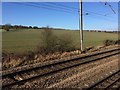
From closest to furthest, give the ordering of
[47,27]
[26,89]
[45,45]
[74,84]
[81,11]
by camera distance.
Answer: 1. [26,89]
2. [74,84]
3. [81,11]
4. [45,45]
5. [47,27]

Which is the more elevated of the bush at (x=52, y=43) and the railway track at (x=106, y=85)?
the bush at (x=52, y=43)

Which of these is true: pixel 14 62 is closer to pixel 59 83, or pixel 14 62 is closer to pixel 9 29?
pixel 59 83

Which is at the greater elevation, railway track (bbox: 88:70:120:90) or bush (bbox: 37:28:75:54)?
bush (bbox: 37:28:75:54)

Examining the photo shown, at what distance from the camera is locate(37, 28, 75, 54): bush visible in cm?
3256

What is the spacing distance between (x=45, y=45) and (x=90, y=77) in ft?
63.8

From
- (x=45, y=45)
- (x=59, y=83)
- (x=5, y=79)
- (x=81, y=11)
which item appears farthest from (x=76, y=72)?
(x=45, y=45)

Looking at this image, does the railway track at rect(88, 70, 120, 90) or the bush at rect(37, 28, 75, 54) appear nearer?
the railway track at rect(88, 70, 120, 90)

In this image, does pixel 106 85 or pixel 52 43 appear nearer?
pixel 106 85

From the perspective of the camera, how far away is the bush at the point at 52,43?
32.6 meters

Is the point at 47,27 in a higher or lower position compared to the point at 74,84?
higher

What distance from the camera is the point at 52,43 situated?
111ft

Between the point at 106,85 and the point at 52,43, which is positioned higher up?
the point at 52,43

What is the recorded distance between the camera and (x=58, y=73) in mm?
15266

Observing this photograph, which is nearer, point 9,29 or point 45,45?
point 45,45
